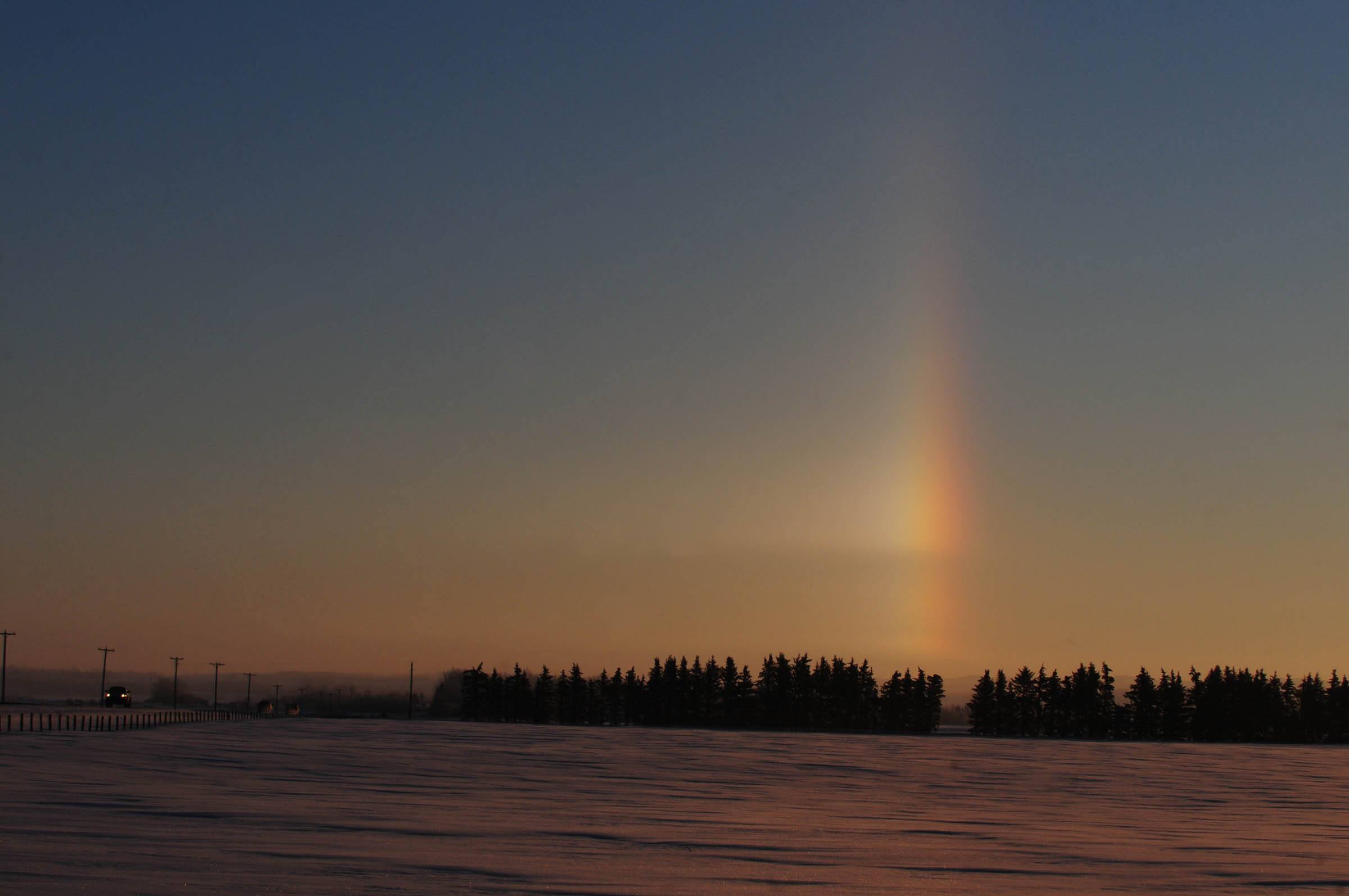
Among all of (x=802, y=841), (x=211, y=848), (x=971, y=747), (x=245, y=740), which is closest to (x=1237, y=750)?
(x=971, y=747)

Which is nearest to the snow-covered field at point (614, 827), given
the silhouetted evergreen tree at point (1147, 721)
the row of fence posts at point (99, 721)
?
the row of fence posts at point (99, 721)

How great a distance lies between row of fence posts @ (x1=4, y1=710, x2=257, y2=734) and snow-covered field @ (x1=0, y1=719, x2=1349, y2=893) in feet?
73.4

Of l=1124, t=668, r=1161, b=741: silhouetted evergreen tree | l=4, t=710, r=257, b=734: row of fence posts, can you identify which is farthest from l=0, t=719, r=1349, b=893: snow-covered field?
l=1124, t=668, r=1161, b=741: silhouetted evergreen tree

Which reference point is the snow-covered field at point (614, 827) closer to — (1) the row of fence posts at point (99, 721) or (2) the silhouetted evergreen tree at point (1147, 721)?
(1) the row of fence posts at point (99, 721)

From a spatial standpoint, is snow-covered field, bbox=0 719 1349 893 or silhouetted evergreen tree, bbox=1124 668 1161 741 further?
silhouetted evergreen tree, bbox=1124 668 1161 741

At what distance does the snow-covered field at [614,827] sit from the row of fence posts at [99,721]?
22372 millimetres

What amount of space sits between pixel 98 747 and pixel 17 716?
58809mm

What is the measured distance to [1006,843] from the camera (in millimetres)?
26453

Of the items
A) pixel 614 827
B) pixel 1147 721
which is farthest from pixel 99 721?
pixel 1147 721

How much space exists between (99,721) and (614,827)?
76866 millimetres

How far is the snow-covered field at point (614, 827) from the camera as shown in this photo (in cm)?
1919

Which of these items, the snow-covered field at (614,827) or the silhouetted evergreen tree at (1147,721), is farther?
the silhouetted evergreen tree at (1147,721)

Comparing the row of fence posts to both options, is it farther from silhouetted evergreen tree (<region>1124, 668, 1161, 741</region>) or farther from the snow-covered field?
silhouetted evergreen tree (<region>1124, 668, 1161, 741</region>)

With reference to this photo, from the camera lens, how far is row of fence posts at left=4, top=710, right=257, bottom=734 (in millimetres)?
83625
